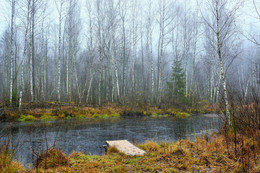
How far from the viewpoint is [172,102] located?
71.7ft

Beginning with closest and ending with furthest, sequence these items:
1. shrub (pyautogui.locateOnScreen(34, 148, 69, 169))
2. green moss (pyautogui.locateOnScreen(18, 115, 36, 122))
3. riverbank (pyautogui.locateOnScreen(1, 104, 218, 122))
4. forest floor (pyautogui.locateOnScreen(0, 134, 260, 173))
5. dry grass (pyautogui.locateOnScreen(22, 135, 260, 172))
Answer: forest floor (pyautogui.locateOnScreen(0, 134, 260, 173)), dry grass (pyautogui.locateOnScreen(22, 135, 260, 172)), shrub (pyautogui.locateOnScreen(34, 148, 69, 169)), green moss (pyautogui.locateOnScreen(18, 115, 36, 122)), riverbank (pyautogui.locateOnScreen(1, 104, 218, 122))

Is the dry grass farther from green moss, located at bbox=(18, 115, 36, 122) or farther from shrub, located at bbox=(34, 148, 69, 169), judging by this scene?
green moss, located at bbox=(18, 115, 36, 122)

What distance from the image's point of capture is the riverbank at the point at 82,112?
515 inches

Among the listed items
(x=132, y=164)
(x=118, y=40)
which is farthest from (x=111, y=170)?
(x=118, y=40)

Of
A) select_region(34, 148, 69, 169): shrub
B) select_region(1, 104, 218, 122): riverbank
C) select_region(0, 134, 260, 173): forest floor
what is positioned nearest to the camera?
select_region(0, 134, 260, 173): forest floor

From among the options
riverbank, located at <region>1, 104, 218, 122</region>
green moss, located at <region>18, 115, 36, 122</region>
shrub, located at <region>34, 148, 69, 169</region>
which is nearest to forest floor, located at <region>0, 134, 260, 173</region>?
shrub, located at <region>34, 148, 69, 169</region>

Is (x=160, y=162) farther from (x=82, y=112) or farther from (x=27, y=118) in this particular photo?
(x=82, y=112)

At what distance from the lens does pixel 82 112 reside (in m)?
16.1

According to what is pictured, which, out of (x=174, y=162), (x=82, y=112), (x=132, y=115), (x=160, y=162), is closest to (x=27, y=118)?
(x=82, y=112)

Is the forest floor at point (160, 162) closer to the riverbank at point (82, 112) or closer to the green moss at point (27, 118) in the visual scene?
the riverbank at point (82, 112)

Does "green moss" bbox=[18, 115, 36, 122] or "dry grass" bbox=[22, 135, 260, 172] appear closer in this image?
"dry grass" bbox=[22, 135, 260, 172]

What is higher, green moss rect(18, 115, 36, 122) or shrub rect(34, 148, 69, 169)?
shrub rect(34, 148, 69, 169)

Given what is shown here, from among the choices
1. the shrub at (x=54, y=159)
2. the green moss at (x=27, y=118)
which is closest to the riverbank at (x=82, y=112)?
the green moss at (x=27, y=118)

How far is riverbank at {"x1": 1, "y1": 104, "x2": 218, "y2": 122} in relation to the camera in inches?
515
